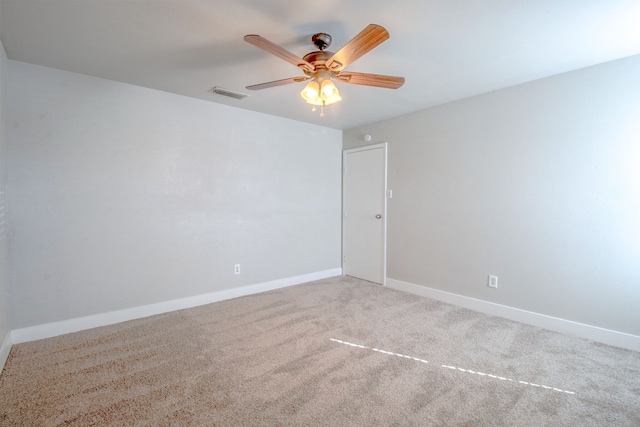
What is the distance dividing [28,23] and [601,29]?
383cm

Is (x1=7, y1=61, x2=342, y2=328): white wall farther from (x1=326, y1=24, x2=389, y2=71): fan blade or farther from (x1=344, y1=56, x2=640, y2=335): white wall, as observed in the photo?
(x1=326, y1=24, x2=389, y2=71): fan blade

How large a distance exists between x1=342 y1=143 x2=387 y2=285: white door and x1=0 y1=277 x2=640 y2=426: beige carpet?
1334mm

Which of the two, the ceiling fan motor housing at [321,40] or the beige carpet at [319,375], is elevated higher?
the ceiling fan motor housing at [321,40]

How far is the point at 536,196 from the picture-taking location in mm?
2809

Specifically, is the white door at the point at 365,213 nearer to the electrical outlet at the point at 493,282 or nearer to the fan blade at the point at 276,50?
the electrical outlet at the point at 493,282

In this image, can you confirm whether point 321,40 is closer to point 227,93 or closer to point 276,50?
point 276,50

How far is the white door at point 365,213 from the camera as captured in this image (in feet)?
13.6

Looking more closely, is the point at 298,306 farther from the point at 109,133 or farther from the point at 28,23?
the point at 28,23

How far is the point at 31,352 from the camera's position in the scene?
7.47ft


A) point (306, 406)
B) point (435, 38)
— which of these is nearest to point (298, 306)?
point (306, 406)

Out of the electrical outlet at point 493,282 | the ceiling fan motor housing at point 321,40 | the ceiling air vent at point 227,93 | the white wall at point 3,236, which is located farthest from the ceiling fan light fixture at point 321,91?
the electrical outlet at point 493,282

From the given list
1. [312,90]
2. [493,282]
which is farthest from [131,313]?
[493,282]

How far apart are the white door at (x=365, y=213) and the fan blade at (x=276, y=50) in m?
2.36

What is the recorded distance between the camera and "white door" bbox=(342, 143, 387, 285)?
416 centimetres
